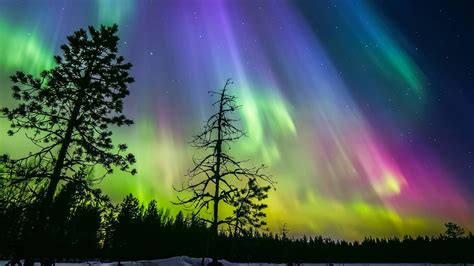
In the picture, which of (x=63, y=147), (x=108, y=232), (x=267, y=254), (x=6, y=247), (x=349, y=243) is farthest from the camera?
(x=349, y=243)

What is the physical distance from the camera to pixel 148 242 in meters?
68.3

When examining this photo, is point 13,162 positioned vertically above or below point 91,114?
below

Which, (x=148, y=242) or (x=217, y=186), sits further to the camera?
(x=148, y=242)

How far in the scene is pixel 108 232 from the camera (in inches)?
2638

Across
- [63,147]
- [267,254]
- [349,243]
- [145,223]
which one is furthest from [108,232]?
[349,243]

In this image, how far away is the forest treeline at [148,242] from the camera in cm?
1134

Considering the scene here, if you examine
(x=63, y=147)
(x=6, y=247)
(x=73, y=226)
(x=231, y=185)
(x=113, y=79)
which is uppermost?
(x=113, y=79)

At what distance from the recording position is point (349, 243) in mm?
134375

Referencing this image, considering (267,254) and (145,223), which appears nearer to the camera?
(145,223)

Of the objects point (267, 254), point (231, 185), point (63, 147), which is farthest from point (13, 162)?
point (267, 254)

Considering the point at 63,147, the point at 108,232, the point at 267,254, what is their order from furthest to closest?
1. the point at 267,254
2. the point at 108,232
3. the point at 63,147

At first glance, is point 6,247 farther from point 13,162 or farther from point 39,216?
point 13,162

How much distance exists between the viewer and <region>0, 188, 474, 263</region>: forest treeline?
37.2ft

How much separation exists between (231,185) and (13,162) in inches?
352
